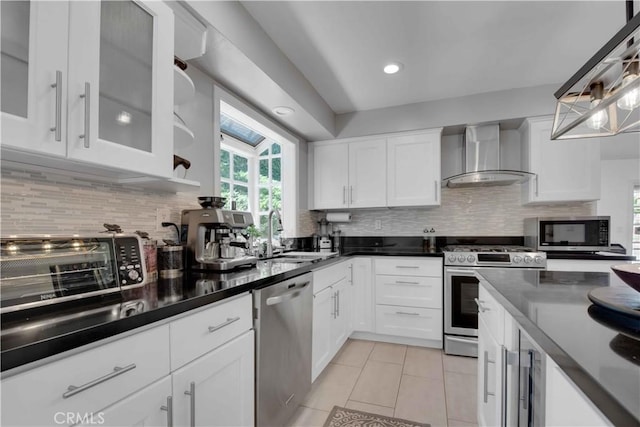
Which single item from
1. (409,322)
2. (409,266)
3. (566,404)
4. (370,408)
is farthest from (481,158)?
(566,404)

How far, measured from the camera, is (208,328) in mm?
1116

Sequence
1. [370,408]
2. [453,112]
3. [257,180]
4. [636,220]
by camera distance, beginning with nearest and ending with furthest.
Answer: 1. [370,408]
2. [453,112]
3. [257,180]
4. [636,220]

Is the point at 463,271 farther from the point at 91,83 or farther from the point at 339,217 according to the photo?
the point at 91,83

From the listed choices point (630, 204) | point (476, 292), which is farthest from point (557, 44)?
point (630, 204)

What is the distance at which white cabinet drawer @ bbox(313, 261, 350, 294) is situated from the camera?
7.11 ft

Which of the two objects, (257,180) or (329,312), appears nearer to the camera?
(329,312)

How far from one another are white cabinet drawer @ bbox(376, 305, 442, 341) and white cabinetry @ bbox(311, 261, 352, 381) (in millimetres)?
356

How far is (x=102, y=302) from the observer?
0.97m

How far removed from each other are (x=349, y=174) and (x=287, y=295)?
83.1 inches

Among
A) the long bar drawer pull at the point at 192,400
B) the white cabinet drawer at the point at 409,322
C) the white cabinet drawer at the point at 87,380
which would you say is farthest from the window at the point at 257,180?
the white cabinet drawer at the point at 87,380

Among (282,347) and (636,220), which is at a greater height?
(636,220)

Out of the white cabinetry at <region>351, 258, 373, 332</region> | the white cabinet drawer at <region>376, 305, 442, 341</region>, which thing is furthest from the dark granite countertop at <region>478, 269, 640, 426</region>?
the white cabinetry at <region>351, 258, 373, 332</region>

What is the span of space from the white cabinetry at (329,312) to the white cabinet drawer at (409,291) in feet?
1.19

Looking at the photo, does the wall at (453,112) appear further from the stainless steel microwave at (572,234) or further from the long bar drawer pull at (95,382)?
the long bar drawer pull at (95,382)
